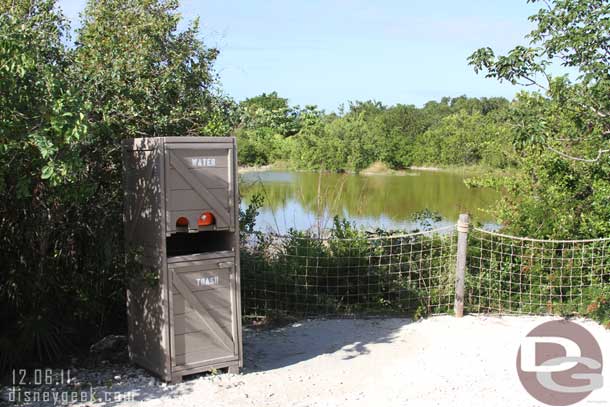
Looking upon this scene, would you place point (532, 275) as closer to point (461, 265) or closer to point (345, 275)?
point (461, 265)

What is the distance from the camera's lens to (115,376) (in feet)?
15.2

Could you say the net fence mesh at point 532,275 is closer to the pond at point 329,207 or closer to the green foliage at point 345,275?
the green foliage at point 345,275

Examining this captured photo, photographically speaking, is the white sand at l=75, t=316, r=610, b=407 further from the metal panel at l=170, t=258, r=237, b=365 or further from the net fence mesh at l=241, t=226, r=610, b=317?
the net fence mesh at l=241, t=226, r=610, b=317

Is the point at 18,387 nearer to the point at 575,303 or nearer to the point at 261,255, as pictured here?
the point at 261,255

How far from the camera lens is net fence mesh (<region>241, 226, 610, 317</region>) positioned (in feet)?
22.0

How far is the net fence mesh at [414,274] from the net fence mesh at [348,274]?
0.4 inches

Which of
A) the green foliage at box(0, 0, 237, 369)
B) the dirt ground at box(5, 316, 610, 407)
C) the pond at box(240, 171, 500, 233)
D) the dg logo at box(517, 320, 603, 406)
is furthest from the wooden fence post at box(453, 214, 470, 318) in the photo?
the green foliage at box(0, 0, 237, 369)

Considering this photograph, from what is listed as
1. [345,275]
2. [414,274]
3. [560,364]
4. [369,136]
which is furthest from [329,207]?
[369,136]

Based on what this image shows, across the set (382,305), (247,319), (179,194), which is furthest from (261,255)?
(179,194)

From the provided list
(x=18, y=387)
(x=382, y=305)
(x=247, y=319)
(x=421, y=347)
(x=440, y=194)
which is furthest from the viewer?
(x=440, y=194)

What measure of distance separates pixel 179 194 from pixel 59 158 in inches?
35.2

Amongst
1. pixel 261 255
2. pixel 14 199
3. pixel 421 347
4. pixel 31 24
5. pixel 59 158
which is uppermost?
pixel 31 24

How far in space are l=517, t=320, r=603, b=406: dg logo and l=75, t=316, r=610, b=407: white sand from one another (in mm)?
89

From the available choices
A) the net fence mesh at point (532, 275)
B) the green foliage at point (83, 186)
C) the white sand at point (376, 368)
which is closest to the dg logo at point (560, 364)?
the white sand at point (376, 368)
